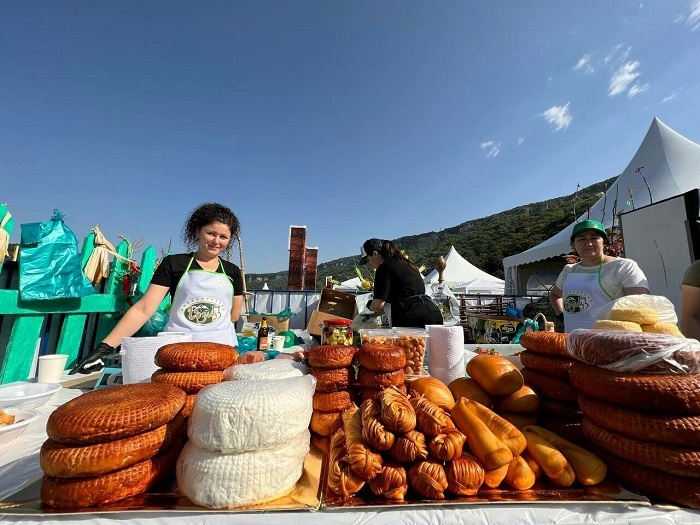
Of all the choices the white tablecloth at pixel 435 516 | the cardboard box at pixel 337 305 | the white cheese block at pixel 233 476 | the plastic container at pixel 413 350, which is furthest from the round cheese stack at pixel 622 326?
the cardboard box at pixel 337 305

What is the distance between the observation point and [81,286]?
2789 millimetres

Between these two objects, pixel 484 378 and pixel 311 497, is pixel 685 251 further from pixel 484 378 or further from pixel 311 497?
pixel 311 497

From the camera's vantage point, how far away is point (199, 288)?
2.07 meters

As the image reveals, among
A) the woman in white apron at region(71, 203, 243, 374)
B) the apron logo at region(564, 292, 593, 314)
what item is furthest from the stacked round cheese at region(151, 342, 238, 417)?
the apron logo at region(564, 292, 593, 314)

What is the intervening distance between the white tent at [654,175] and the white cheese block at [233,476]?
1153 centimetres

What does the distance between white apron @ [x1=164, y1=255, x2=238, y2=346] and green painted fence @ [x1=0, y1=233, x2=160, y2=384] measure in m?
1.60

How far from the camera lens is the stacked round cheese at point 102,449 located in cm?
67

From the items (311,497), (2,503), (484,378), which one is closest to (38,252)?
(2,503)

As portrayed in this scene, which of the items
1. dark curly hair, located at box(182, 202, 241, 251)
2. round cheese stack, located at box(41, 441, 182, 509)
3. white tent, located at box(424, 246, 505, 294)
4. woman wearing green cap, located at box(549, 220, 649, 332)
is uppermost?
white tent, located at box(424, 246, 505, 294)

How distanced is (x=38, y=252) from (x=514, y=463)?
12.3ft

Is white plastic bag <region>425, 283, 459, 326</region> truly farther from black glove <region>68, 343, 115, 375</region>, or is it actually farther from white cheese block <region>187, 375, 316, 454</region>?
white cheese block <region>187, 375, 316, 454</region>

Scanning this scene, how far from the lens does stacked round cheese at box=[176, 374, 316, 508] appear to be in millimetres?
701

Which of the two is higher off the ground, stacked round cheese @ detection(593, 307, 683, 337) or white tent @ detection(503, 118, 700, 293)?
white tent @ detection(503, 118, 700, 293)

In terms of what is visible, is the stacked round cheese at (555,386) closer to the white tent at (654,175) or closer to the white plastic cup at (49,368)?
the white plastic cup at (49,368)
